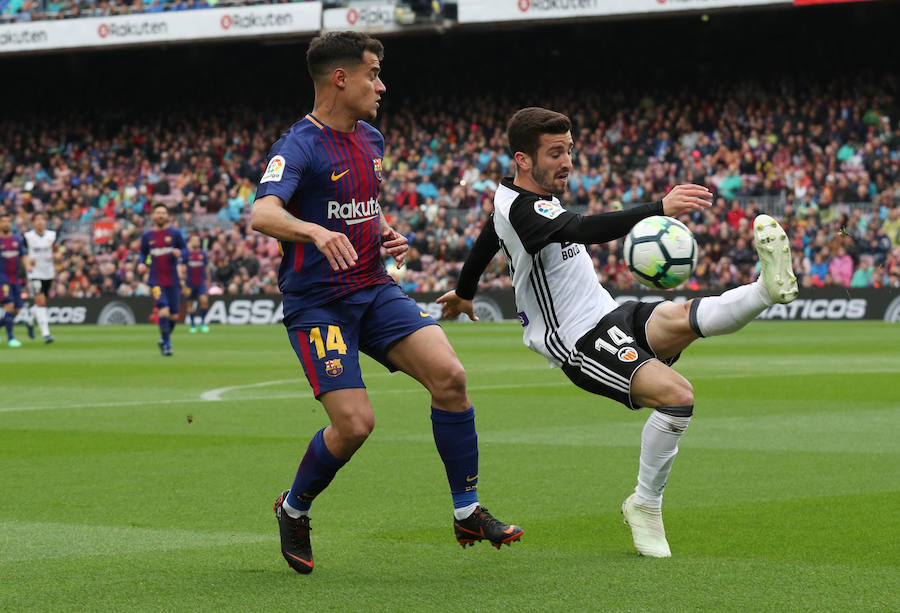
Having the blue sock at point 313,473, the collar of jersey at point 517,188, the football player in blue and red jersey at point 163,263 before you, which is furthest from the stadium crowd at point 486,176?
the blue sock at point 313,473

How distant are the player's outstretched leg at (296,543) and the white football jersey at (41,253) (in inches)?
885

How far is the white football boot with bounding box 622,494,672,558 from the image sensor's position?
556cm

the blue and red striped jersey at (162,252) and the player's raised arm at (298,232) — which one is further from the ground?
the player's raised arm at (298,232)

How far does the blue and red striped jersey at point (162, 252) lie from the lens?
20953mm

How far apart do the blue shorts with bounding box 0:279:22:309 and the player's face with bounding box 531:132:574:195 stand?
64.1 feet

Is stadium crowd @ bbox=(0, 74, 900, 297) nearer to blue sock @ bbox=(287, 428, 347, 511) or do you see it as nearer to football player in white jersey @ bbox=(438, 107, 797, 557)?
football player in white jersey @ bbox=(438, 107, 797, 557)

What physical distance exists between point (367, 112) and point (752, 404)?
7.67m

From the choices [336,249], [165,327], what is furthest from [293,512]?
[165,327]

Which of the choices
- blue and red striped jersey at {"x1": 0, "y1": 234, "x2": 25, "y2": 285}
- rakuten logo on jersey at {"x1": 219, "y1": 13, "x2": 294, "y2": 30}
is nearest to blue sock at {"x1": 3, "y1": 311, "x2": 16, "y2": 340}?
blue and red striped jersey at {"x1": 0, "y1": 234, "x2": 25, "y2": 285}

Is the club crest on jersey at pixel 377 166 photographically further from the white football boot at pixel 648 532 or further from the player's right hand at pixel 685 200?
the white football boot at pixel 648 532

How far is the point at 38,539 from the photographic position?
6.11m

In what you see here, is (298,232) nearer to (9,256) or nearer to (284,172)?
(284,172)

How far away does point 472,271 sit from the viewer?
6.56m

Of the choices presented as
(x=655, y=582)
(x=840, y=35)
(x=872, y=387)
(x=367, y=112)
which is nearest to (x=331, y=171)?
(x=367, y=112)
